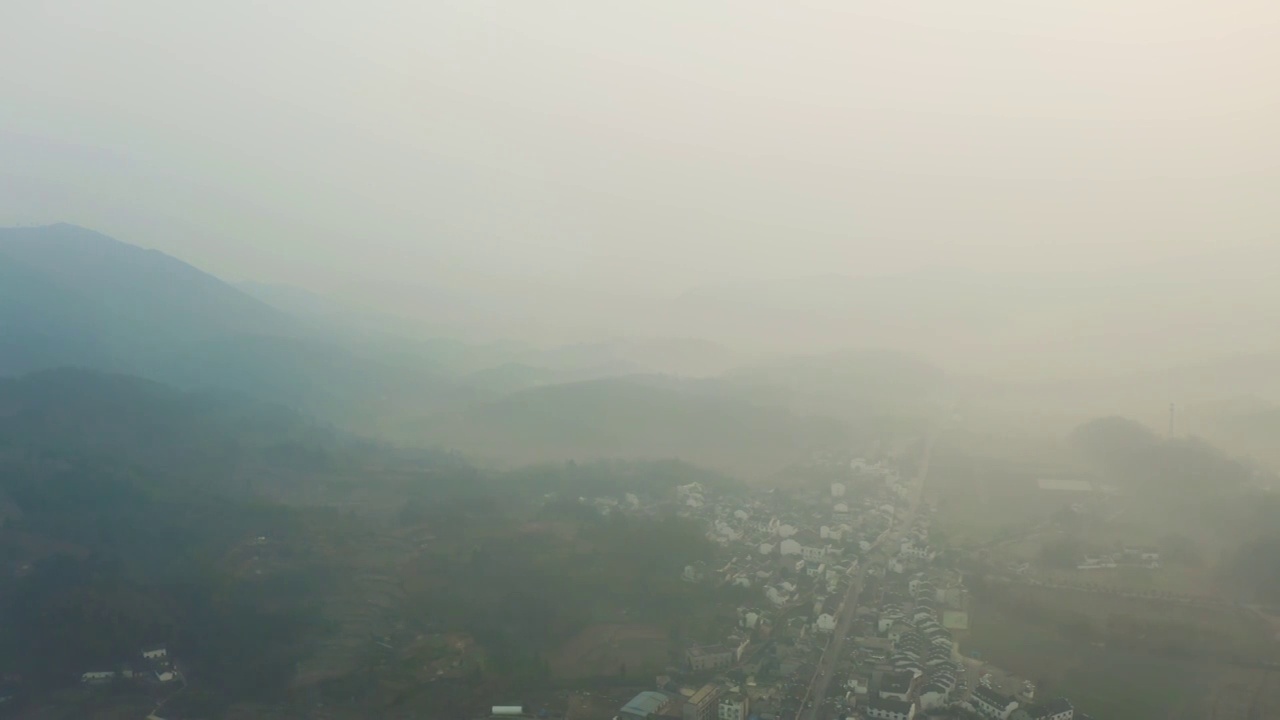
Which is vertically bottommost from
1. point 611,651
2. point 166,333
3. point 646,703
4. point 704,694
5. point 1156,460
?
point 611,651

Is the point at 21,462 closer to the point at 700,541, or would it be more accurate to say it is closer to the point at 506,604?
the point at 506,604

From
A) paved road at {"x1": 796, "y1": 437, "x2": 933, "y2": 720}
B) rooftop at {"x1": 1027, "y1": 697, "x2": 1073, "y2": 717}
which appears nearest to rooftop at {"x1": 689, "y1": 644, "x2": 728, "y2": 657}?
paved road at {"x1": 796, "y1": 437, "x2": 933, "y2": 720}

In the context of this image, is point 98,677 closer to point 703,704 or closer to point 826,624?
point 703,704

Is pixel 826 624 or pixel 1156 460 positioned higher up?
pixel 1156 460

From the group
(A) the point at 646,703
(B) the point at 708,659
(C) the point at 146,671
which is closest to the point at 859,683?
(B) the point at 708,659

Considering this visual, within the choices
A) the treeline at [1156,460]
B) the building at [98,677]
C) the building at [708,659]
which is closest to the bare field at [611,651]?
the building at [708,659]

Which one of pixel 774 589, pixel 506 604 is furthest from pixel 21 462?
pixel 774 589
